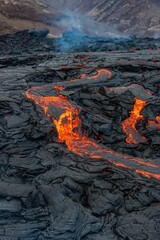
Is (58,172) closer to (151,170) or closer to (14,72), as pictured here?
(151,170)

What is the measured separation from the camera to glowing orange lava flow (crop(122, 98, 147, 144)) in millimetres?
9367

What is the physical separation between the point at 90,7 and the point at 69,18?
50.9 ft

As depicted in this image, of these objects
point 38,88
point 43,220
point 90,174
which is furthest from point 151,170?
point 38,88

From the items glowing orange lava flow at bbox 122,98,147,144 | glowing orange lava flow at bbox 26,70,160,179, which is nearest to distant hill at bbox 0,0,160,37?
glowing orange lava flow at bbox 26,70,160,179

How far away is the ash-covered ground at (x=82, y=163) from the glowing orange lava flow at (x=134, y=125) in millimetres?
88

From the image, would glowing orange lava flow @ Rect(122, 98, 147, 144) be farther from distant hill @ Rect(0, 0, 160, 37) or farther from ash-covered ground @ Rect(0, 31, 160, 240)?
distant hill @ Rect(0, 0, 160, 37)

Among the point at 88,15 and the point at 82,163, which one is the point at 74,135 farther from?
the point at 88,15

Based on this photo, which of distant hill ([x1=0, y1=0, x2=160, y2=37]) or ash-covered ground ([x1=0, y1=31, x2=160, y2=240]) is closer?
ash-covered ground ([x1=0, y1=31, x2=160, y2=240])

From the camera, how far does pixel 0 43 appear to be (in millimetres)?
23172

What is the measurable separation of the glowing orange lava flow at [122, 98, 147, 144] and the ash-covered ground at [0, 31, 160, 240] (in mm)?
88

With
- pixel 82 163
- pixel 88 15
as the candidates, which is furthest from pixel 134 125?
pixel 88 15

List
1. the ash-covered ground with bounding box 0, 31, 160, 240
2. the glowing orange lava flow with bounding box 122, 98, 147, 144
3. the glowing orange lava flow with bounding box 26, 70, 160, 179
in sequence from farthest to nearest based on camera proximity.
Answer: the glowing orange lava flow with bounding box 122, 98, 147, 144
the glowing orange lava flow with bounding box 26, 70, 160, 179
the ash-covered ground with bounding box 0, 31, 160, 240

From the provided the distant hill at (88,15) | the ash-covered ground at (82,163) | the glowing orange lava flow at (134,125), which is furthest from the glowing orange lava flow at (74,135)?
the distant hill at (88,15)

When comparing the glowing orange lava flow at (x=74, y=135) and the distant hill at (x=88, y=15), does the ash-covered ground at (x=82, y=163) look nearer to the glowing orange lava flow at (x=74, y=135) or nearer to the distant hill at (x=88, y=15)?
the glowing orange lava flow at (x=74, y=135)
